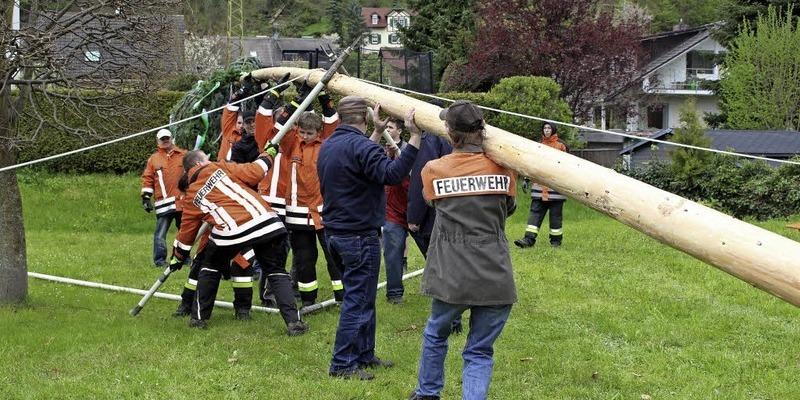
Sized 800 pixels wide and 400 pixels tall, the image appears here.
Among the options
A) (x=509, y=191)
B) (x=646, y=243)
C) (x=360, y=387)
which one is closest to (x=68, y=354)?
(x=360, y=387)

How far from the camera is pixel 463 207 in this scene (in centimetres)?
504

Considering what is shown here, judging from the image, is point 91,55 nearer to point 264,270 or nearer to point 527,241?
point 264,270

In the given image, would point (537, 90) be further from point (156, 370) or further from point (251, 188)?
point (156, 370)

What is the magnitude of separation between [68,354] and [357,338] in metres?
2.46

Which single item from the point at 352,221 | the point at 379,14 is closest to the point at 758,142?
the point at 352,221

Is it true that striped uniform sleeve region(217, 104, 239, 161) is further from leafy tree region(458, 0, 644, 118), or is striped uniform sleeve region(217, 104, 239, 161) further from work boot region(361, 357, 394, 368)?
leafy tree region(458, 0, 644, 118)

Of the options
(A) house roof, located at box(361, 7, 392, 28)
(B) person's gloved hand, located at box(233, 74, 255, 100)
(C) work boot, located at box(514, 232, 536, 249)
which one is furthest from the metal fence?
(A) house roof, located at box(361, 7, 392, 28)

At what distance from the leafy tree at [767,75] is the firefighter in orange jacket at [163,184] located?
72.4 ft

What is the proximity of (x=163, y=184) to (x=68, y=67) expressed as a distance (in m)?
4.11

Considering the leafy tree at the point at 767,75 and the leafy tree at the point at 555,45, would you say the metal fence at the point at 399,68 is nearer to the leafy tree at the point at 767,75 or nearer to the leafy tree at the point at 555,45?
the leafy tree at the point at 555,45

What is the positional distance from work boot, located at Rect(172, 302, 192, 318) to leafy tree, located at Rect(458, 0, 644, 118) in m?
21.0

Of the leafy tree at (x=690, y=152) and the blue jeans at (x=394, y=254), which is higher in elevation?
the leafy tree at (x=690, y=152)

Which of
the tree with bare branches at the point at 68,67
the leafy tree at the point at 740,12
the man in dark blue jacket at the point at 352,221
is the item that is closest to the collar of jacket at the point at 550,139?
the tree with bare branches at the point at 68,67

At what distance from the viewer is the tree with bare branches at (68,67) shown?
25.5 feet
